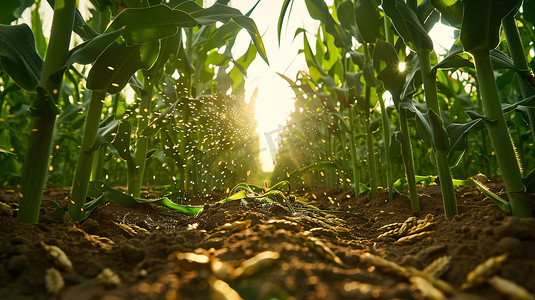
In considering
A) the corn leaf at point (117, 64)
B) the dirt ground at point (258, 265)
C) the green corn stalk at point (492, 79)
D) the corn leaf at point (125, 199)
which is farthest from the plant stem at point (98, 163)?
the green corn stalk at point (492, 79)

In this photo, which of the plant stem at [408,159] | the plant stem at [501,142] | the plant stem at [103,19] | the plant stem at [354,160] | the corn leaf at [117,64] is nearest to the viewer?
the plant stem at [501,142]

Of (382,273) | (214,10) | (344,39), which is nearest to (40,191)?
(214,10)

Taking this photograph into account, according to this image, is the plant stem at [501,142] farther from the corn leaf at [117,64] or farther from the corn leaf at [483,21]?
the corn leaf at [117,64]

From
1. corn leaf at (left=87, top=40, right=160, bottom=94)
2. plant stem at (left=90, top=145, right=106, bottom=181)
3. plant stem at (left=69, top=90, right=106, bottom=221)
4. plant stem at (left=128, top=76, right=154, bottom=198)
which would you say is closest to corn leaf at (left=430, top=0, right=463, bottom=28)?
corn leaf at (left=87, top=40, right=160, bottom=94)

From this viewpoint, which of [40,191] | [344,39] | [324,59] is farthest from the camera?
[324,59]

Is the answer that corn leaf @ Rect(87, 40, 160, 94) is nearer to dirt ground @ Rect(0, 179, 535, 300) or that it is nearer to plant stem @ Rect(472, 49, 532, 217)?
dirt ground @ Rect(0, 179, 535, 300)

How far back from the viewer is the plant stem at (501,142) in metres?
0.74

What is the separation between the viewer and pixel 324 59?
259 centimetres

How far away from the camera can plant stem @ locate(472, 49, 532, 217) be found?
2.42 feet

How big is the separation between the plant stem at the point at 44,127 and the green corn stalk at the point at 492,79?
1.11 meters

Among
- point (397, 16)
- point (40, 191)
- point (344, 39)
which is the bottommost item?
point (40, 191)

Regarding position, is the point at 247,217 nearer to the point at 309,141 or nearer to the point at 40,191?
the point at 40,191

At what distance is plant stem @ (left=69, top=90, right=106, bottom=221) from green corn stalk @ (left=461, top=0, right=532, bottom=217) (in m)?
1.10

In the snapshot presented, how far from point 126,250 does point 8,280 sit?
19cm
